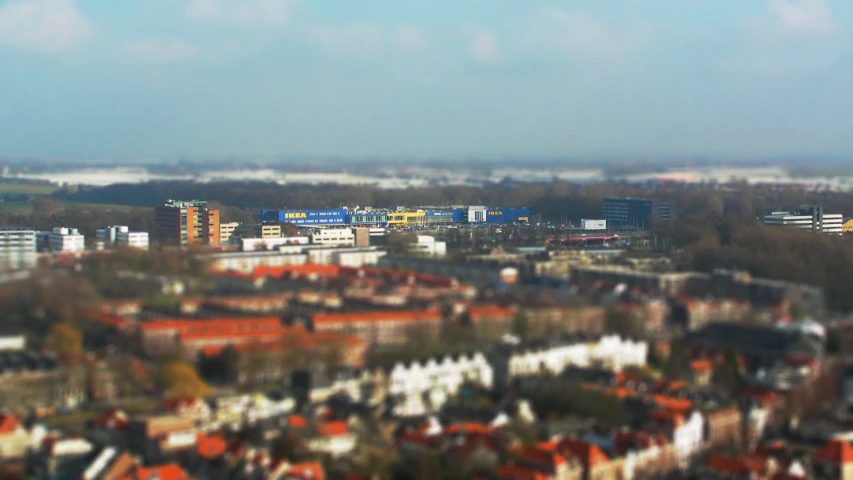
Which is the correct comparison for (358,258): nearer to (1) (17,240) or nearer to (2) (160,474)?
(1) (17,240)

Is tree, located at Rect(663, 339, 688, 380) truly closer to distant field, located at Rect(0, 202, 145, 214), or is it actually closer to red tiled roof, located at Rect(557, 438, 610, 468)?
red tiled roof, located at Rect(557, 438, 610, 468)

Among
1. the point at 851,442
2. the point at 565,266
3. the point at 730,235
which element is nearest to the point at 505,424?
the point at 851,442

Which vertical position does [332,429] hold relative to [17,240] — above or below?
below

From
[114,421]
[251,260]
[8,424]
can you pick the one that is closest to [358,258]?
[251,260]

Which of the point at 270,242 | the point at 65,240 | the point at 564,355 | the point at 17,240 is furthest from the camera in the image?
the point at 17,240

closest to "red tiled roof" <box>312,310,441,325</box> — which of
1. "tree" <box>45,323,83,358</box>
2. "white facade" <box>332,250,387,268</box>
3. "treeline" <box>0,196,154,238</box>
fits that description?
"tree" <box>45,323,83,358</box>

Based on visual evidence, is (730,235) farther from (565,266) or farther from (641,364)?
(641,364)
